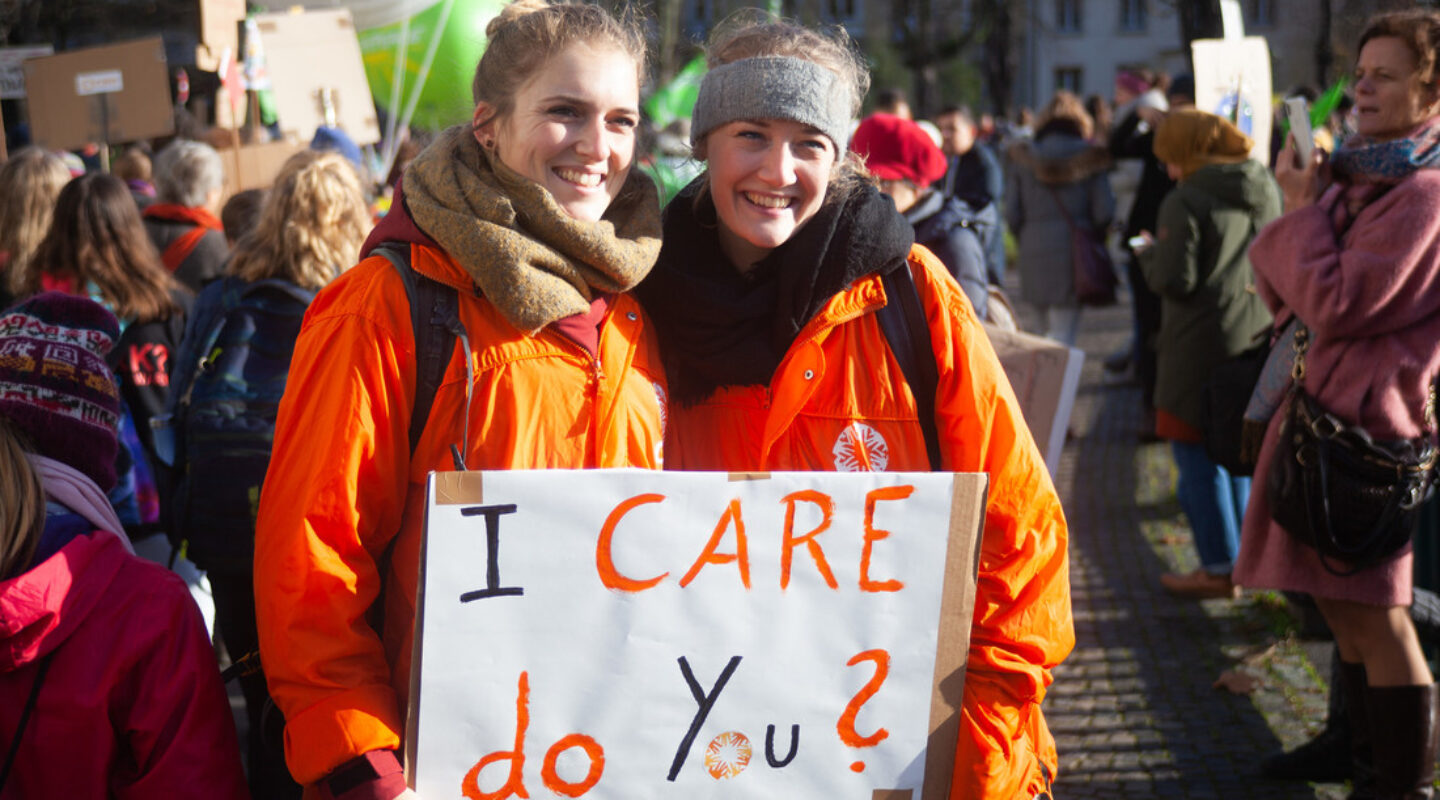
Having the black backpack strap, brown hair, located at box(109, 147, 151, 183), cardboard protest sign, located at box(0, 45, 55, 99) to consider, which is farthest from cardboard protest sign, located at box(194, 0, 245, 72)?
the black backpack strap

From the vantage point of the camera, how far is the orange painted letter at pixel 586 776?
1.97m

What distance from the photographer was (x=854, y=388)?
2.25 meters

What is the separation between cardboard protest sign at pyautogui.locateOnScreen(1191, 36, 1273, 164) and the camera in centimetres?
594

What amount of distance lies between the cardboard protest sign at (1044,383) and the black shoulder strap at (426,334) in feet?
6.11

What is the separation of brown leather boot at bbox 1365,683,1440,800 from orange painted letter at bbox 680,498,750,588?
2455 millimetres

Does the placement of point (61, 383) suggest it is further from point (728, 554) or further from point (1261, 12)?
point (1261, 12)

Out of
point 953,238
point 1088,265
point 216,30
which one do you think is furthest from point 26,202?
point 1088,265

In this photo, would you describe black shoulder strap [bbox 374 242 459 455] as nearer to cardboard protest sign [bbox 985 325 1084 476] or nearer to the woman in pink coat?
cardboard protest sign [bbox 985 325 1084 476]

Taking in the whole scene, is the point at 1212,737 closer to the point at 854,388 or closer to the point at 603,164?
the point at 854,388

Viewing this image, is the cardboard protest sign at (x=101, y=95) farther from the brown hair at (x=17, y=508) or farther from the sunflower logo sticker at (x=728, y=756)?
the sunflower logo sticker at (x=728, y=756)

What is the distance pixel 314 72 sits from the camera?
7344 mm

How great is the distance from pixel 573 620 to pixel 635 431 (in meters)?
0.36

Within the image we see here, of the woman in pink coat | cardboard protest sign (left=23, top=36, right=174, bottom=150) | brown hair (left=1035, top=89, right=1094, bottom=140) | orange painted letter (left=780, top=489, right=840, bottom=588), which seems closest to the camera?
orange painted letter (left=780, top=489, right=840, bottom=588)

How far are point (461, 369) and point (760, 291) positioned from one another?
547 mm
